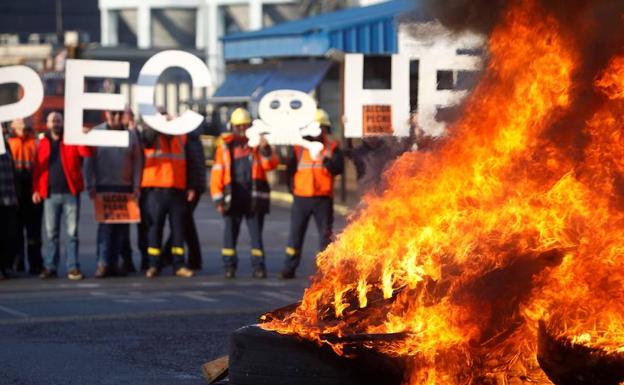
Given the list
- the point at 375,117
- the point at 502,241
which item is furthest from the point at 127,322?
the point at 375,117

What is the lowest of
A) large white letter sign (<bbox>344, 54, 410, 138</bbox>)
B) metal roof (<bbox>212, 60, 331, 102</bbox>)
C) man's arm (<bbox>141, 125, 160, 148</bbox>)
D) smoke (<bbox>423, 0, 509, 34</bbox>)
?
man's arm (<bbox>141, 125, 160, 148</bbox>)

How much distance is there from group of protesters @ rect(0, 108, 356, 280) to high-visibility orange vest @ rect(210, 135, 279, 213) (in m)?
0.01

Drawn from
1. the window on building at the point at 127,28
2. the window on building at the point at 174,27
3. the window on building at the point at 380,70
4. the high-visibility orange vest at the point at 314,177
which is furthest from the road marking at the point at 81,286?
the window on building at the point at 127,28

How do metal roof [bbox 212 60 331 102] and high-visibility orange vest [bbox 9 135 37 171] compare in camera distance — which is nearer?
high-visibility orange vest [bbox 9 135 37 171]

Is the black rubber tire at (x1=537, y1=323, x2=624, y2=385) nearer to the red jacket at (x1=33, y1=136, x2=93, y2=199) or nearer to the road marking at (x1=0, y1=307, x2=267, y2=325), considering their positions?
the road marking at (x1=0, y1=307, x2=267, y2=325)

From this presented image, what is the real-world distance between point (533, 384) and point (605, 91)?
1413 millimetres

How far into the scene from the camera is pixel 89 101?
16516 millimetres

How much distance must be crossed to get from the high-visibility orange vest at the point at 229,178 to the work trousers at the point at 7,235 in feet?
6.85

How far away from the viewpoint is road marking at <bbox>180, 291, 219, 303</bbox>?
576 inches

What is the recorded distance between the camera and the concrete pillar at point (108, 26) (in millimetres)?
87062

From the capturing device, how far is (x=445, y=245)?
298 inches

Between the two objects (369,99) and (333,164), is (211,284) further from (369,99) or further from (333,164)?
(369,99)

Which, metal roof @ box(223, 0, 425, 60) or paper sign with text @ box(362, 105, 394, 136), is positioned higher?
metal roof @ box(223, 0, 425, 60)

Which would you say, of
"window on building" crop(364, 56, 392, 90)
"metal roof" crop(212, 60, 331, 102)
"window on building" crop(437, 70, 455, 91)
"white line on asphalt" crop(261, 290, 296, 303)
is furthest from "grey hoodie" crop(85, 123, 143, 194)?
"metal roof" crop(212, 60, 331, 102)
